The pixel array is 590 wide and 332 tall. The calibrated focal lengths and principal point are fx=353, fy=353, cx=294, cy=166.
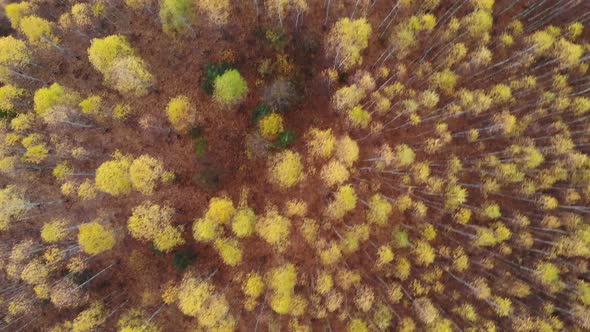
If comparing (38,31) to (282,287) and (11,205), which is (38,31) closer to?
(11,205)

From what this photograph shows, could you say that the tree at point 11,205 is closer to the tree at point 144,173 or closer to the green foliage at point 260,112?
the tree at point 144,173

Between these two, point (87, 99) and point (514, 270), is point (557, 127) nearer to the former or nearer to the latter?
point (514, 270)

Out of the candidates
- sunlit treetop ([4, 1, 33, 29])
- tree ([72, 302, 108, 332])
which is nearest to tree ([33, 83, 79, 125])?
sunlit treetop ([4, 1, 33, 29])

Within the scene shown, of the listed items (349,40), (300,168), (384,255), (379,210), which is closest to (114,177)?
(300,168)

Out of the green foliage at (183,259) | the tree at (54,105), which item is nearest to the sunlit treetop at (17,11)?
the tree at (54,105)

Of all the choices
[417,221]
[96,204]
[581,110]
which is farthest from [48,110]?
[581,110]

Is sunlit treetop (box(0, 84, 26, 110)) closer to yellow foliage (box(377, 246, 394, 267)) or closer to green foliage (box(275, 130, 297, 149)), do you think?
green foliage (box(275, 130, 297, 149))
